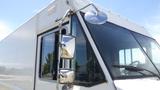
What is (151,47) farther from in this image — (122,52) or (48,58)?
(48,58)

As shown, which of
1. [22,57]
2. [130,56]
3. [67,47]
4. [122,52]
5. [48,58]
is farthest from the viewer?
[22,57]

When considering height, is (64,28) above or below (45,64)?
above

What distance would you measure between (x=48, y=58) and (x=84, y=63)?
1.03 metres

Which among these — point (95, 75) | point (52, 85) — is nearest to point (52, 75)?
point (52, 85)

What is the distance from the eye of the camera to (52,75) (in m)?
4.22

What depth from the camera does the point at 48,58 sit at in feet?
14.6

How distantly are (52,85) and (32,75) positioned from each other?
3.10 ft

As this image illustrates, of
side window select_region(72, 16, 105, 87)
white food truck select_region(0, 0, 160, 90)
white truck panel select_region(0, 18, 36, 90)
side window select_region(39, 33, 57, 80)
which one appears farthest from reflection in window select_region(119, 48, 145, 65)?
white truck panel select_region(0, 18, 36, 90)

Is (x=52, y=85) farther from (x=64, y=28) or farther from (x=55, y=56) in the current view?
(x=64, y=28)

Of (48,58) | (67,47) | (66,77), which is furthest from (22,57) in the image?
(66,77)

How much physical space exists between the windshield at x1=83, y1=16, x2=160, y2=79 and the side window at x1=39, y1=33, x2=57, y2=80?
2.56 ft

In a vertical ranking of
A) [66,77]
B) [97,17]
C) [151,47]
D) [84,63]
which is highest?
[97,17]

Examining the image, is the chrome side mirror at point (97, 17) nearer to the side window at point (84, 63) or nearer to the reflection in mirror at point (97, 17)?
the reflection in mirror at point (97, 17)

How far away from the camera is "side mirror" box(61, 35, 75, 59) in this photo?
3.36 metres
